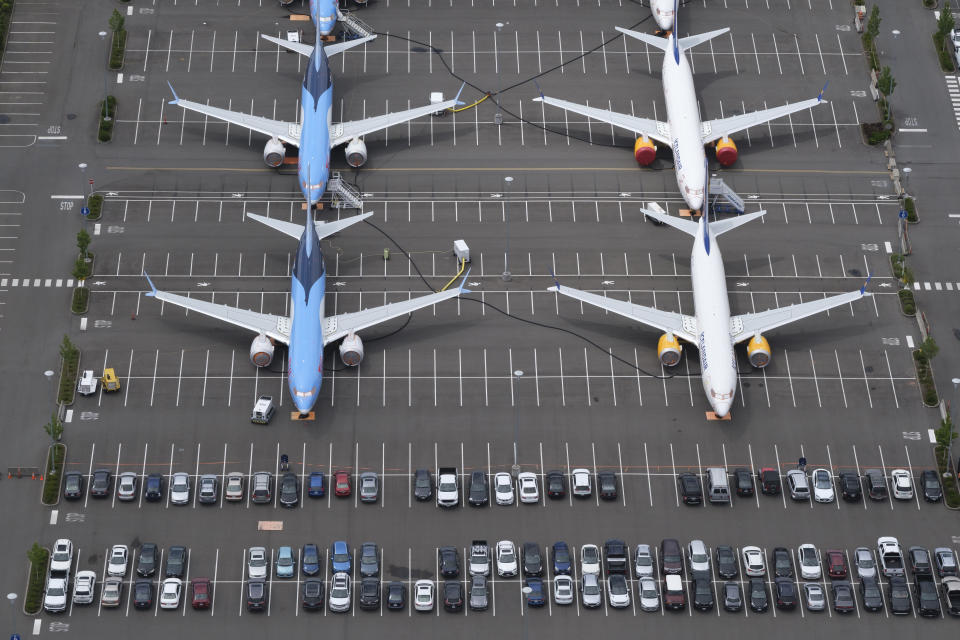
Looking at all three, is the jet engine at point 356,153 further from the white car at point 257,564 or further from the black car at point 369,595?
the black car at point 369,595

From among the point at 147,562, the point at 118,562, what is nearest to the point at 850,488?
the point at 147,562

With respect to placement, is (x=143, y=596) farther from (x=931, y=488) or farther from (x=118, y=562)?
(x=931, y=488)

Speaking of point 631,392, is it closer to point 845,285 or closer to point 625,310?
point 625,310

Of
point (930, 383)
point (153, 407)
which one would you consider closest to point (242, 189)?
point (153, 407)

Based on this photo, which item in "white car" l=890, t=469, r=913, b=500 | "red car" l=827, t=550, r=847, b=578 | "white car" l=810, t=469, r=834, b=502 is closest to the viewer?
"red car" l=827, t=550, r=847, b=578

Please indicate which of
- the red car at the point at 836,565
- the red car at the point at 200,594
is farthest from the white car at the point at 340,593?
the red car at the point at 836,565

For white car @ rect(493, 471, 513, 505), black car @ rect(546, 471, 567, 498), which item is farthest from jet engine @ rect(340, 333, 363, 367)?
black car @ rect(546, 471, 567, 498)

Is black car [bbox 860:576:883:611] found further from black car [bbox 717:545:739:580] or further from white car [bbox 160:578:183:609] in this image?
white car [bbox 160:578:183:609]
